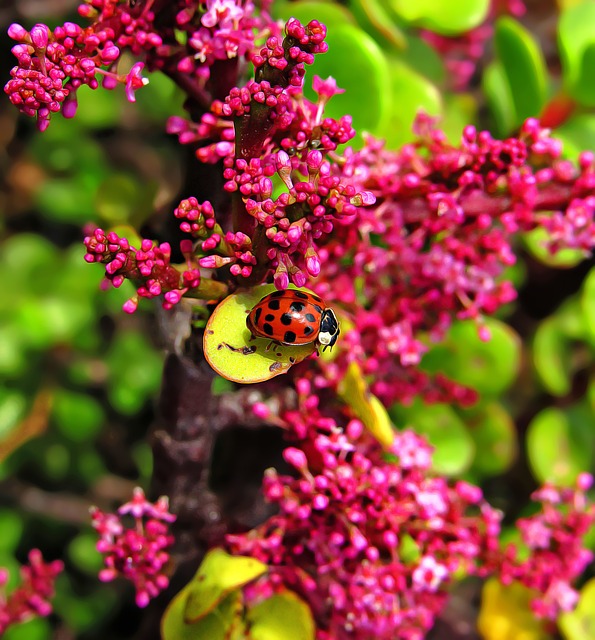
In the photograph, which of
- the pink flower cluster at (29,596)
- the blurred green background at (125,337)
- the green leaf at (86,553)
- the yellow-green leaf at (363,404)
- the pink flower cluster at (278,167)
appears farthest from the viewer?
the green leaf at (86,553)

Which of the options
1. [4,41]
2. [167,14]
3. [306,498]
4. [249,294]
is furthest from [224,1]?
[4,41]

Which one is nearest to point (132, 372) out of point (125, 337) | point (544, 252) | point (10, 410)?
point (125, 337)

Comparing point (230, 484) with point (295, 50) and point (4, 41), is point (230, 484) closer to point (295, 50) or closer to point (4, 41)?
point (295, 50)

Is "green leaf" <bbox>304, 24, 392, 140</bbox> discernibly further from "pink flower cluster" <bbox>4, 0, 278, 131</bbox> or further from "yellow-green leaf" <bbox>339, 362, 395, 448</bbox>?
"yellow-green leaf" <bbox>339, 362, 395, 448</bbox>

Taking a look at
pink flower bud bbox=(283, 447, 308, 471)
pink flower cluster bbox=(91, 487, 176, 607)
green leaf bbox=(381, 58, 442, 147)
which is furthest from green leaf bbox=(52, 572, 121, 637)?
green leaf bbox=(381, 58, 442, 147)

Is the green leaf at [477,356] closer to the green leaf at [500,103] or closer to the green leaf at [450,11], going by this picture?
the green leaf at [500,103]

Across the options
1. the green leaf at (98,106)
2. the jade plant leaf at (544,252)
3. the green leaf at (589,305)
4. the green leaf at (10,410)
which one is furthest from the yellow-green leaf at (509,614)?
the green leaf at (98,106)
